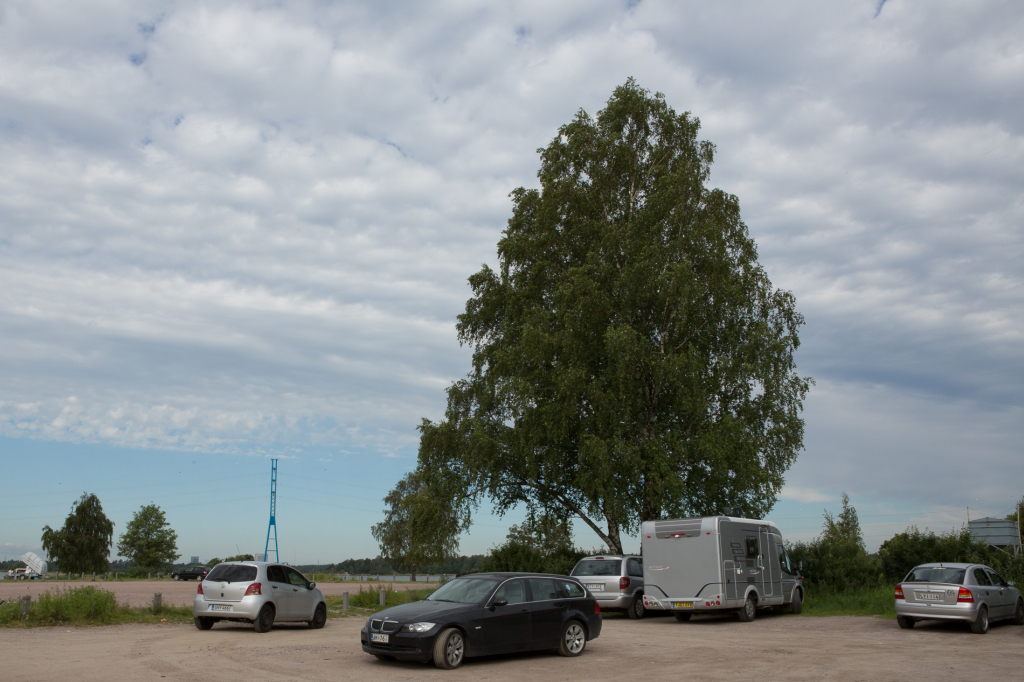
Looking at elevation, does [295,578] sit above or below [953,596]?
above

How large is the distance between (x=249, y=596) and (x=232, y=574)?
71 centimetres

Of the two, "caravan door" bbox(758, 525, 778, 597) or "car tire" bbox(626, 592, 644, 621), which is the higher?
"caravan door" bbox(758, 525, 778, 597)

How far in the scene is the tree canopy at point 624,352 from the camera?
28.3 meters

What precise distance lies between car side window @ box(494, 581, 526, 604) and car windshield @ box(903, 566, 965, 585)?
10.8m

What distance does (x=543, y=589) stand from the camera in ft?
44.3

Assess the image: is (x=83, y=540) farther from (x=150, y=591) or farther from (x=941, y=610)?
(x=941, y=610)

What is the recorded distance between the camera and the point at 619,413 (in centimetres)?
2906

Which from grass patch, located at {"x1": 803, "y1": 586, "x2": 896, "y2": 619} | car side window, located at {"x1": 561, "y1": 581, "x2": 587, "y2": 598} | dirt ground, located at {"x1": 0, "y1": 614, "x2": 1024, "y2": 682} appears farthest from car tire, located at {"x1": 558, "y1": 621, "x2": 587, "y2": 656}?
grass patch, located at {"x1": 803, "y1": 586, "x2": 896, "y2": 619}

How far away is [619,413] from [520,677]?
18.7 m

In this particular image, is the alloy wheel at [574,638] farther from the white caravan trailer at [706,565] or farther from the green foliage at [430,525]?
the green foliage at [430,525]

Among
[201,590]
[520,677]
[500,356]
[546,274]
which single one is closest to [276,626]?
[201,590]

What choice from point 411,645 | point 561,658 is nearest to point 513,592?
point 561,658

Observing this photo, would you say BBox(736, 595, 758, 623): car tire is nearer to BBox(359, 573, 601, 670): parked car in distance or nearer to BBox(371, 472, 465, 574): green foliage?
BBox(359, 573, 601, 670): parked car in distance

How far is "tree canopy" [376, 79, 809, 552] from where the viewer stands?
2830 centimetres
